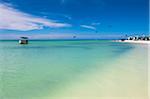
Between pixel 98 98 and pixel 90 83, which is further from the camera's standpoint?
pixel 90 83


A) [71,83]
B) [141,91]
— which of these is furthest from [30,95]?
[141,91]

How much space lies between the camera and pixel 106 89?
4172 millimetres

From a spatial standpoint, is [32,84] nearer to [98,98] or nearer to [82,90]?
[82,90]

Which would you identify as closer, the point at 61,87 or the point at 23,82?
the point at 61,87

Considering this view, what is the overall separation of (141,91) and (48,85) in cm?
170

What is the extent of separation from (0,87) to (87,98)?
179 cm

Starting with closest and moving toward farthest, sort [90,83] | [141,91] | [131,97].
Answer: [131,97] < [141,91] < [90,83]

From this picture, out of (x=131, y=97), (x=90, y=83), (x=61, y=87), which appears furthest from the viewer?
(x=90, y=83)

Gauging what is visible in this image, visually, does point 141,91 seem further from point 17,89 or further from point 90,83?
point 17,89

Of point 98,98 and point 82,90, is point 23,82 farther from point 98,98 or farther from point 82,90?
point 98,98

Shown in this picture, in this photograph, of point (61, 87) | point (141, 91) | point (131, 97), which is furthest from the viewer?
point (61, 87)

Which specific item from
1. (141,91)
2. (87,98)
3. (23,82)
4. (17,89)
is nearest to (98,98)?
(87,98)

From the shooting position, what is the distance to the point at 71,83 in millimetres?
4770

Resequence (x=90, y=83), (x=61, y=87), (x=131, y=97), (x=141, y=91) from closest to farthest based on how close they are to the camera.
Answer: (x=131, y=97) → (x=141, y=91) → (x=61, y=87) → (x=90, y=83)
